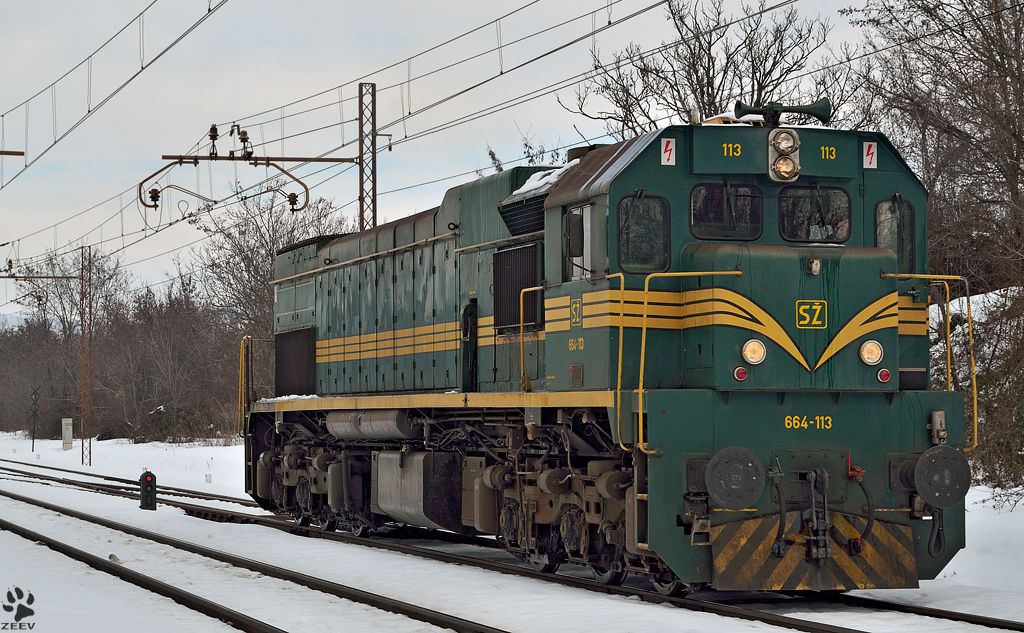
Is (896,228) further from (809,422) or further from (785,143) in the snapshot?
(809,422)

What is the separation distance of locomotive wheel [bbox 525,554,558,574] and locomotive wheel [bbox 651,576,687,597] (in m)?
1.53

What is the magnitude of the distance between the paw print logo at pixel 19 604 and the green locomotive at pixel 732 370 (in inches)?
173

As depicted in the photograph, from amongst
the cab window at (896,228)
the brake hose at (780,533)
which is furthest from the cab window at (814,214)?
the brake hose at (780,533)

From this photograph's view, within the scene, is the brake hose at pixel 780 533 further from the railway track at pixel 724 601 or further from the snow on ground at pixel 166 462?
the snow on ground at pixel 166 462

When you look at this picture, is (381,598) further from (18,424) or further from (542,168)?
(18,424)

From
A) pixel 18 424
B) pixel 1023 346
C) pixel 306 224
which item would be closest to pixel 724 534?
pixel 1023 346

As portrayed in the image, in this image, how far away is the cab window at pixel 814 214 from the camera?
931 cm

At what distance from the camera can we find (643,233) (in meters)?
9.10

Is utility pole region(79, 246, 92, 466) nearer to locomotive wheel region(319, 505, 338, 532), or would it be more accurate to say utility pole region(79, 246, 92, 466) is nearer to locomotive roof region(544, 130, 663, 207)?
locomotive wheel region(319, 505, 338, 532)

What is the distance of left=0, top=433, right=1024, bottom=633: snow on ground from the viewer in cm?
811

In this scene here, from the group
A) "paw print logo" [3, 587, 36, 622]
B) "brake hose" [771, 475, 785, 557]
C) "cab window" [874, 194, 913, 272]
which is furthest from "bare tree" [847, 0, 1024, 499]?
"paw print logo" [3, 587, 36, 622]

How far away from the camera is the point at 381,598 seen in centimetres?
913

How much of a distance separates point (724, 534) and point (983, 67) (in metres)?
11.0

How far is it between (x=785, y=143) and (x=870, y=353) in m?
1.88
